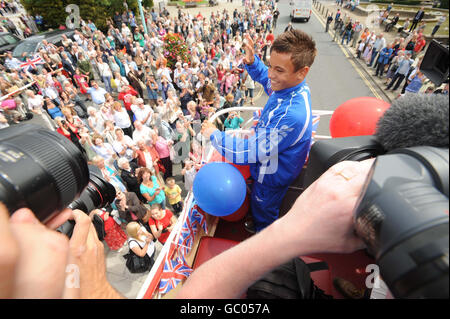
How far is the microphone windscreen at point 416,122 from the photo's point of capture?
1.91 feet

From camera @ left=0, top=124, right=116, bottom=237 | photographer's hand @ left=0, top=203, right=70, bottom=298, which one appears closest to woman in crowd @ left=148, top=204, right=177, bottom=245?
camera @ left=0, top=124, right=116, bottom=237

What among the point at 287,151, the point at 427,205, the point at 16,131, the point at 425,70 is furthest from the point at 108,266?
the point at 425,70

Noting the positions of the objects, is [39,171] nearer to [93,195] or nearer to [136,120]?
[93,195]

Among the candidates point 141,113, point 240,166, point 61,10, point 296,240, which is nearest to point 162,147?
point 141,113

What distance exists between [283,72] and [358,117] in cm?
83

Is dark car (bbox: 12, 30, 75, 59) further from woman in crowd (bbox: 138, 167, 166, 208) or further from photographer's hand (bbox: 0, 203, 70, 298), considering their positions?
photographer's hand (bbox: 0, 203, 70, 298)

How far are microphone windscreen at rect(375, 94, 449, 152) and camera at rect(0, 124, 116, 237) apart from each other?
1345 mm

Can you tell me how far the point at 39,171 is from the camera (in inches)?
40.5

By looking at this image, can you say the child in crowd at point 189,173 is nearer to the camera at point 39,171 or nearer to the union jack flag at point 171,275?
the union jack flag at point 171,275

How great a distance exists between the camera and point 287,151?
1.84 metres

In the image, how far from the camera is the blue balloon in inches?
76.8

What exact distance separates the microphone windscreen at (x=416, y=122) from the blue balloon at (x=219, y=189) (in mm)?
1345

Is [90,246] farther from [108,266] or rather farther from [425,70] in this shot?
[108,266]
